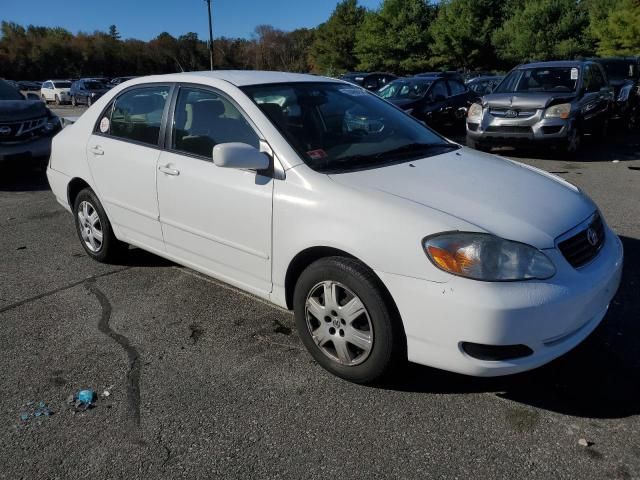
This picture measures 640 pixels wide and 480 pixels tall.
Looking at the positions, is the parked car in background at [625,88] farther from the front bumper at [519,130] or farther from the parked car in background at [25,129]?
the parked car in background at [25,129]

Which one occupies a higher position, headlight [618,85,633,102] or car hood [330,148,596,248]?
car hood [330,148,596,248]

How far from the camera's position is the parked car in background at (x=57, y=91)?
33303mm

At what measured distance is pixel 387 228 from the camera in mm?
2588

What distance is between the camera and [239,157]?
2.98 meters

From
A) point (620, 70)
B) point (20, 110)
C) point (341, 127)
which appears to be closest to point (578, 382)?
point (341, 127)

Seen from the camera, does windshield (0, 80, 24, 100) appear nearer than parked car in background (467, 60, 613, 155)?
No

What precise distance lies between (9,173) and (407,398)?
30.5ft

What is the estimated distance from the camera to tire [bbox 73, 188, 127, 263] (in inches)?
177

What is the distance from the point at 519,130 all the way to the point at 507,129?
0.65ft

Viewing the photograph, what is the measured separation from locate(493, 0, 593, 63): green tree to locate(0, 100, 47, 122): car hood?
4123 centimetres

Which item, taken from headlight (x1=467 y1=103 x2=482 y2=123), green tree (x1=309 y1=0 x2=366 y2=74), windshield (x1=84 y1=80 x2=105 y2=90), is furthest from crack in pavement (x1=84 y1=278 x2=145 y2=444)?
green tree (x1=309 y1=0 x2=366 y2=74)

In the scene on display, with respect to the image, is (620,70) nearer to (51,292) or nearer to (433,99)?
(433,99)

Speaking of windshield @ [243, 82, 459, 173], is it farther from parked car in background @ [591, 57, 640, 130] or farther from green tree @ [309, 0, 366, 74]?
green tree @ [309, 0, 366, 74]

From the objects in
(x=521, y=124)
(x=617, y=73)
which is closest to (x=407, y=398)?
(x=521, y=124)
